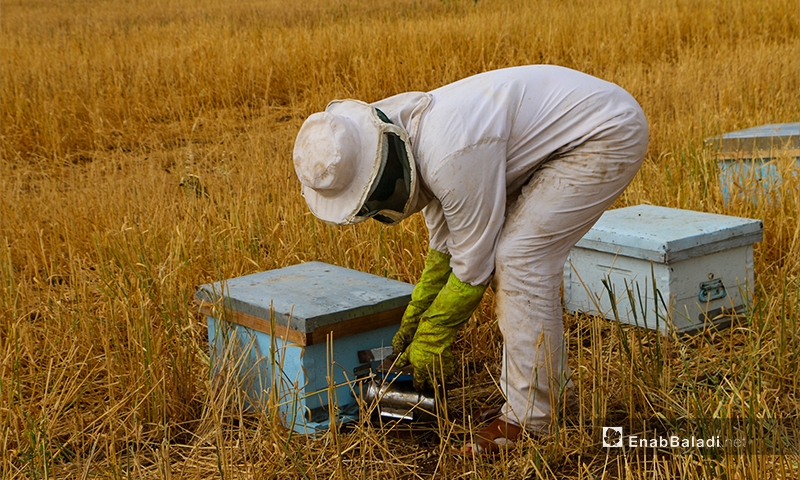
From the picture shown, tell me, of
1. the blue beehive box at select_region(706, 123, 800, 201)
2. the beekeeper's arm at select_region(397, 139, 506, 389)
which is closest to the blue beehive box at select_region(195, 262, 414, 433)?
the beekeeper's arm at select_region(397, 139, 506, 389)

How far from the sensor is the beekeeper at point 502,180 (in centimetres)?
241

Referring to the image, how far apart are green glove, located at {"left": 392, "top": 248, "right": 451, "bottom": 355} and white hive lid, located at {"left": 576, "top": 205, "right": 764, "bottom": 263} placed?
108 centimetres

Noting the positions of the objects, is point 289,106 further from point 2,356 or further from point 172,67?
point 2,356

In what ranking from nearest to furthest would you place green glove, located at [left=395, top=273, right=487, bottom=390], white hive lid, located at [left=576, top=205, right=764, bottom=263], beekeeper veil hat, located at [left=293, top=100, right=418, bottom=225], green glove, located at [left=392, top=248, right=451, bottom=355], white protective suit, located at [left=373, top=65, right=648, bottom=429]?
beekeeper veil hat, located at [left=293, top=100, right=418, bottom=225], white protective suit, located at [left=373, top=65, right=648, bottom=429], green glove, located at [left=395, top=273, right=487, bottom=390], green glove, located at [left=392, top=248, right=451, bottom=355], white hive lid, located at [left=576, top=205, right=764, bottom=263]

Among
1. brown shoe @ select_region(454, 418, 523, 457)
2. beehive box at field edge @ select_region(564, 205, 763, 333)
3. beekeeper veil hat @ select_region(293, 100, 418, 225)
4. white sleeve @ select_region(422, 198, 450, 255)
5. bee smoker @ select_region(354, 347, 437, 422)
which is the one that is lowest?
brown shoe @ select_region(454, 418, 523, 457)

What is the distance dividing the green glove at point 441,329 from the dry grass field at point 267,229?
155 mm

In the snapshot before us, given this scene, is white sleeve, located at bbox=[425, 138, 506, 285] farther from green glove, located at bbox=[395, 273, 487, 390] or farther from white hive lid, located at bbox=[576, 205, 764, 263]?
white hive lid, located at bbox=[576, 205, 764, 263]

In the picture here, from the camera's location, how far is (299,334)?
279cm

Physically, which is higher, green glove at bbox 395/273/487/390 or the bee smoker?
green glove at bbox 395/273/487/390

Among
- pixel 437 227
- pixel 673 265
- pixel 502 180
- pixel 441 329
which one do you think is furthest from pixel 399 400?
pixel 673 265

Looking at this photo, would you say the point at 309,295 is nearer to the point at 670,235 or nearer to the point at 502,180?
the point at 502,180

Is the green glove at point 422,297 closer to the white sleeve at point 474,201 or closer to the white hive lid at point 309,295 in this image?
the white hive lid at point 309,295

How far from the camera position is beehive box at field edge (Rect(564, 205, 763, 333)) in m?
3.42

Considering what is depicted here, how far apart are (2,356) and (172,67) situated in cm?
705
